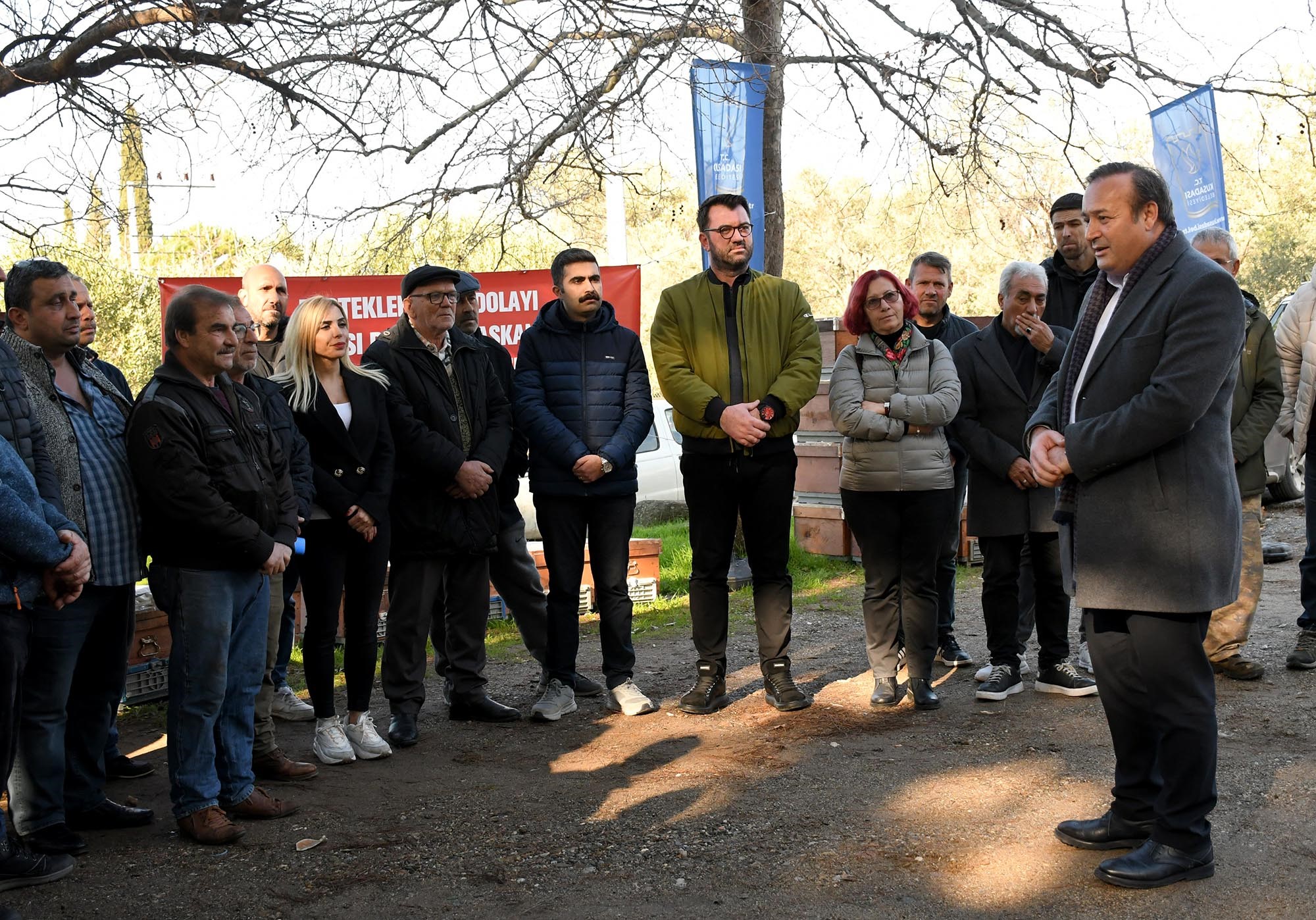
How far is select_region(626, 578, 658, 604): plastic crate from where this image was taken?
365 inches

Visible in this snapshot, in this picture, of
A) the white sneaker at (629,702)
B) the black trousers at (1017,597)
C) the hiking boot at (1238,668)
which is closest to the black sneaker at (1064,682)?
the black trousers at (1017,597)

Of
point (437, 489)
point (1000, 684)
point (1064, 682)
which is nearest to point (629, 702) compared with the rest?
point (437, 489)

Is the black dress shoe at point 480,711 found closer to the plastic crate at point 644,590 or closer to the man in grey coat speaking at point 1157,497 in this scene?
the plastic crate at point 644,590

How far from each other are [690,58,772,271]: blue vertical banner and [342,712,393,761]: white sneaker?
4340 mm

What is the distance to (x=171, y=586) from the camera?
4477 mm

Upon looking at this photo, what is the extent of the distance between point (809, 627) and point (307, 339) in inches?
169

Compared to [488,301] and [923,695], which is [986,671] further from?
[488,301]

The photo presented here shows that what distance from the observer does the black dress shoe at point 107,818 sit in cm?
461

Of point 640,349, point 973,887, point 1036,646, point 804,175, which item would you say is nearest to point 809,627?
point 1036,646

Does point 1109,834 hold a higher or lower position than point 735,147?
lower

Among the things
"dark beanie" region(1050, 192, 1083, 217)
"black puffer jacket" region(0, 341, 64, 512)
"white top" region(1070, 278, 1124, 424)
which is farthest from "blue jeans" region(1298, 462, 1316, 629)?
"black puffer jacket" region(0, 341, 64, 512)

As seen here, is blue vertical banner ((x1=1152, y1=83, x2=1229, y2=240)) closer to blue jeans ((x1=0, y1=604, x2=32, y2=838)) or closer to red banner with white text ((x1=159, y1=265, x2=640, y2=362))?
red banner with white text ((x1=159, y1=265, x2=640, y2=362))

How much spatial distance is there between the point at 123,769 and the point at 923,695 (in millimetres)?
3805

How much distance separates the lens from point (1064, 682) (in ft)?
20.4
